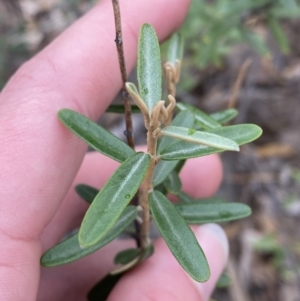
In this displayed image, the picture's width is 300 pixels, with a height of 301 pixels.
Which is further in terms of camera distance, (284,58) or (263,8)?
(284,58)

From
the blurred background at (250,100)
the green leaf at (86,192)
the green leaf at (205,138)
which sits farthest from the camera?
the blurred background at (250,100)

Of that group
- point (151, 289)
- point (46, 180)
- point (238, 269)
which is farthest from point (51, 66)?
point (238, 269)

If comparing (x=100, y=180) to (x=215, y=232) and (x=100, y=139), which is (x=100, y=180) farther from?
(x=100, y=139)

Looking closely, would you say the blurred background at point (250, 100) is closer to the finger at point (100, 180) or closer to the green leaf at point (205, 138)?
the finger at point (100, 180)

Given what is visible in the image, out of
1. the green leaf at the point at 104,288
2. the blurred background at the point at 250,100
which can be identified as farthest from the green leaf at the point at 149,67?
the blurred background at the point at 250,100

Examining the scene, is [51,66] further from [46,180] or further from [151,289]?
[151,289]
